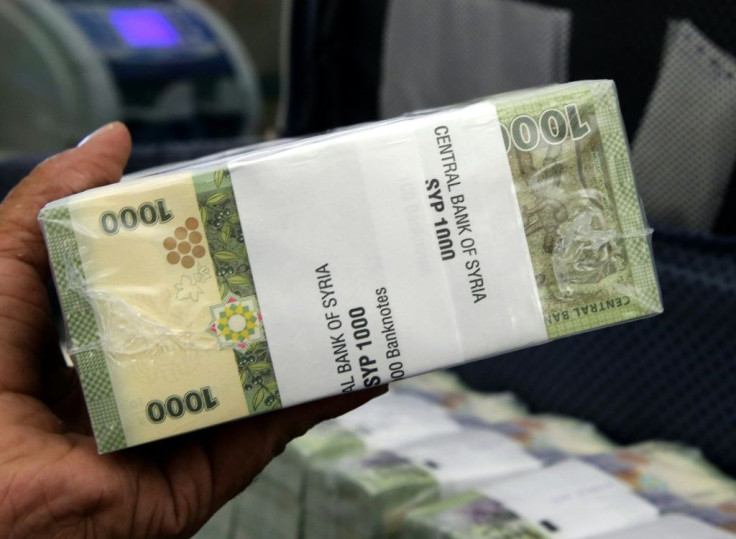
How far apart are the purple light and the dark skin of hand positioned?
2.73 metres

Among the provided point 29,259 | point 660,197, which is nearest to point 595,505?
point 660,197

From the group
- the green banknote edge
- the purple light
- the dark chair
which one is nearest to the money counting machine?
the purple light

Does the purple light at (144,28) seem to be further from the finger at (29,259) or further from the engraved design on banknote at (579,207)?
the engraved design on banknote at (579,207)

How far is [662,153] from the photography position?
4.74 ft

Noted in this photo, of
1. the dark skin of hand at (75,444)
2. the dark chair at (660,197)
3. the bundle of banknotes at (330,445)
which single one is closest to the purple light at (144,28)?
the dark chair at (660,197)

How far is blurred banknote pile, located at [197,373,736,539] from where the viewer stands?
1.14 m

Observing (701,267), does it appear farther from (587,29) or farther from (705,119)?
(587,29)

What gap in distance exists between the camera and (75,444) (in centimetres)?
82

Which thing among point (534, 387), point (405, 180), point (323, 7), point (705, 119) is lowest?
point (534, 387)

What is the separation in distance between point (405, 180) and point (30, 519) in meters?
0.46

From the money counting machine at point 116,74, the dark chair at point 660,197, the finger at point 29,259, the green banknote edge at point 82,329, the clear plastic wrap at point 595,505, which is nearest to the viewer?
the green banknote edge at point 82,329

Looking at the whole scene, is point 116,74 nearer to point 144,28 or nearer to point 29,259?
point 144,28

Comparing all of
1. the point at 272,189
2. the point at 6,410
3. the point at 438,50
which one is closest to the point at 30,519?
the point at 6,410

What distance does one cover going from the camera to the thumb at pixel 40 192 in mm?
A: 874
